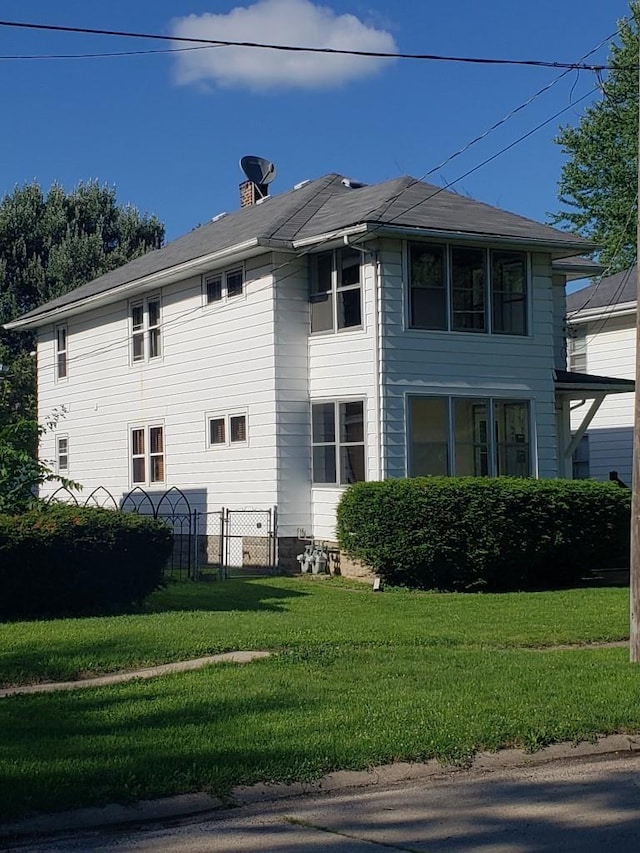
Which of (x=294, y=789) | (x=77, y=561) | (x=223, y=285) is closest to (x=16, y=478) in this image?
(x=77, y=561)

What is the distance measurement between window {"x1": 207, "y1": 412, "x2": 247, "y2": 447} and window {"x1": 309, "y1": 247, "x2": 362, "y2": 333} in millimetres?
2416

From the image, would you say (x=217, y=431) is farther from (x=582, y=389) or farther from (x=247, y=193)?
(x=247, y=193)

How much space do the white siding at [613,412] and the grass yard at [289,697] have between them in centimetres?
1523

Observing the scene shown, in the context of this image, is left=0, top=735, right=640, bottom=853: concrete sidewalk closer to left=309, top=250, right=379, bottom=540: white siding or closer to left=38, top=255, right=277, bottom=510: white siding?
left=309, top=250, right=379, bottom=540: white siding

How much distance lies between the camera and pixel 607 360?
3067cm

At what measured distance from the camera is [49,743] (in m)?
7.82

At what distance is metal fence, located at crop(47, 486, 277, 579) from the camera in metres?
21.2

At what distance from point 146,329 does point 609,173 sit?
2304 centimetres

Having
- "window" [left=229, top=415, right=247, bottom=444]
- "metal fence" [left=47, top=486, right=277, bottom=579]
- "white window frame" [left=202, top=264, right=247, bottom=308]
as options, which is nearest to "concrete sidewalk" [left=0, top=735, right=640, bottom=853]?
"metal fence" [left=47, top=486, right=277, bottom=579]

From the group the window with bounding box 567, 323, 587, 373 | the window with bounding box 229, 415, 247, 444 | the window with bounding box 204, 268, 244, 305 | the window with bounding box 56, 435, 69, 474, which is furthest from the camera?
the window with bounding box 567, 323, 587, 373

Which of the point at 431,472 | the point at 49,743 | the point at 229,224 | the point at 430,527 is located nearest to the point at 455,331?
the point at 431,472

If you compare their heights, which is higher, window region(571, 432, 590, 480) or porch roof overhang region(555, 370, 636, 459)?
porch roof overhang region(555, 370, 636, 459)

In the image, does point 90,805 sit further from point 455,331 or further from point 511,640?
point 455,331

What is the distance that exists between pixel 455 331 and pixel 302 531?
15.5 ft
